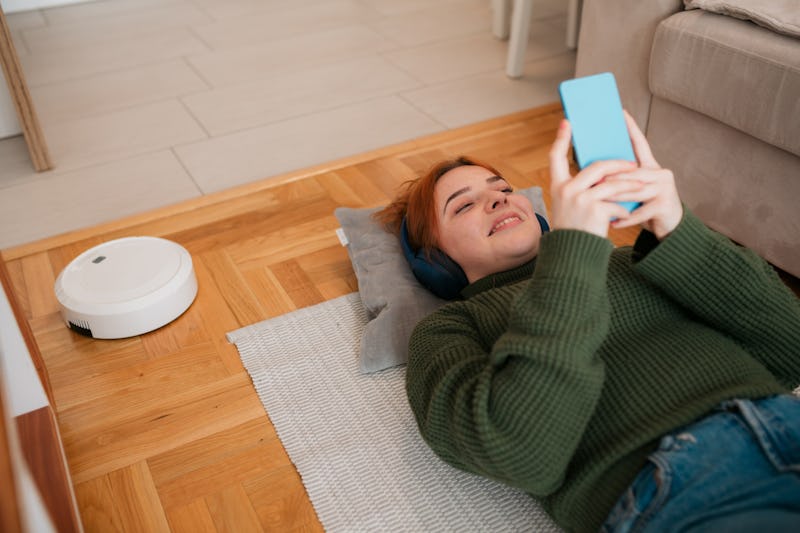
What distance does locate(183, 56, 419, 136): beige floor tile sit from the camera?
236cm

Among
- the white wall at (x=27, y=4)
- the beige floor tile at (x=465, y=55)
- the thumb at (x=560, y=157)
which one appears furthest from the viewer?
the white wall at (x=27, y=4)

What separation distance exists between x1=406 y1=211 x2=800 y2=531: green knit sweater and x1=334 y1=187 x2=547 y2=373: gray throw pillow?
0.31 metres

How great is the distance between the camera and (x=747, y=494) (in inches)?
32.4

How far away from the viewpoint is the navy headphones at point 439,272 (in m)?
1.30

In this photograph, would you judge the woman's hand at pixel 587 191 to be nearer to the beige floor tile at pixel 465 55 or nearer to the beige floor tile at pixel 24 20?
the beige floor tile at pixel 465 55

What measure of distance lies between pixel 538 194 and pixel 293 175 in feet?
2.20

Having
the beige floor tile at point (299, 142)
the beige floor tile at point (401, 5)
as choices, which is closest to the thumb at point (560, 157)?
the beige floor tile at point (299, 142)

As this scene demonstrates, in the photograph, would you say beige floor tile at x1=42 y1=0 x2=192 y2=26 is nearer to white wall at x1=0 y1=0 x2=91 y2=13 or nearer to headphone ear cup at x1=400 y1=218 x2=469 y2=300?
white wall at x1=0 y1=0 x2=91 y2=13

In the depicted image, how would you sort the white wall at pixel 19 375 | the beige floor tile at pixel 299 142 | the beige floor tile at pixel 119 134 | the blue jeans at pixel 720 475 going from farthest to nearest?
the beige floor tile at pixel 119 134
the beige floor tile at pixel 299 142
the white wall at pixel 19 375
the blue jeans at pixel 720 475

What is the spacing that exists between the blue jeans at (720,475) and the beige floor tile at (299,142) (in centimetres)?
143

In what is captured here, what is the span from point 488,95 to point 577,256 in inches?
64.4

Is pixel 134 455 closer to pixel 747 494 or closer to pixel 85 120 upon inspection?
pixel 747 494

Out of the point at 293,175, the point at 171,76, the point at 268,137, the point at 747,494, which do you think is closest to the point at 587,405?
the point at 747,494

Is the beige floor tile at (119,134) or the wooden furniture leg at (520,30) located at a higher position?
the wooden furniture leg at (520,30)
